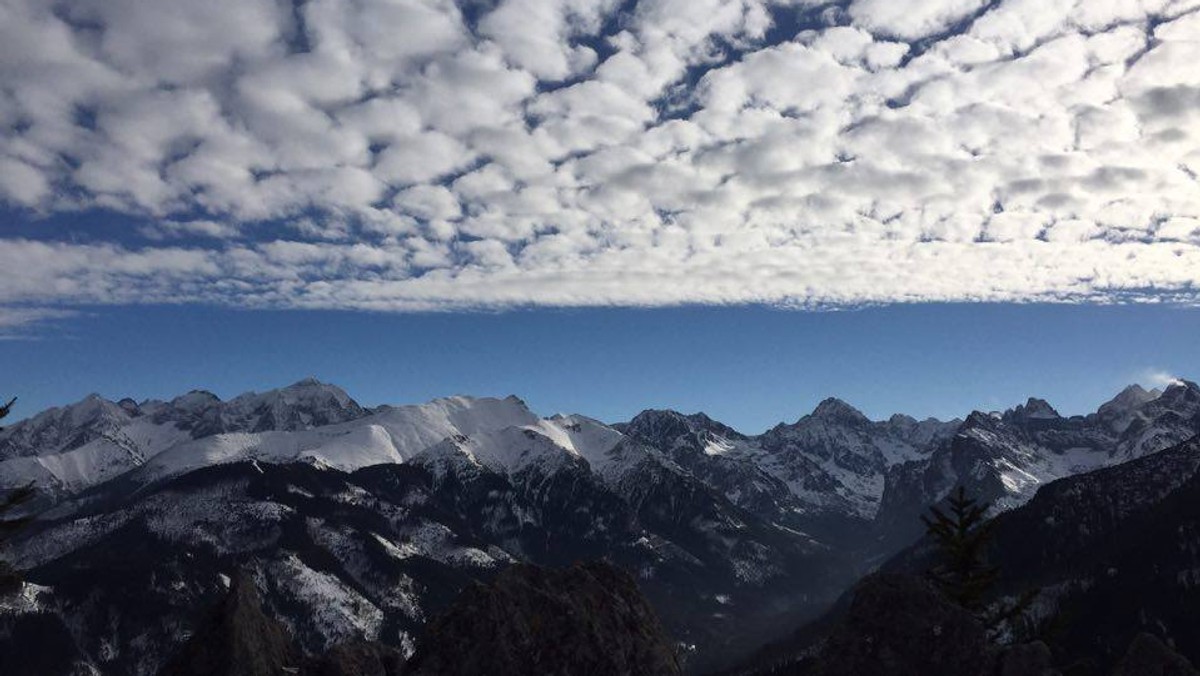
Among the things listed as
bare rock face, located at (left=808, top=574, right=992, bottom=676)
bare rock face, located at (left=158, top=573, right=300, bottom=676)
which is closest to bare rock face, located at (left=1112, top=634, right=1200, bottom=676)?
bare rock face, located at (left=808, top=574, right=992, bottom=676)

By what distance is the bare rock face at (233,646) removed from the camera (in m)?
44.7

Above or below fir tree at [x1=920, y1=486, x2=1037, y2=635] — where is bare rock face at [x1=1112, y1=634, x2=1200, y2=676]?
below

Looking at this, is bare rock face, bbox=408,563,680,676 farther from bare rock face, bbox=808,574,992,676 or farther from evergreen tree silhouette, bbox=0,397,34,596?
evergreen tree silhouette, bbox=0,397,34,596

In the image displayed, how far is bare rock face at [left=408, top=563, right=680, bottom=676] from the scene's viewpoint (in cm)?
3634

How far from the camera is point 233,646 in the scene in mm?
44875

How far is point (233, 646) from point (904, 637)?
3501 cm

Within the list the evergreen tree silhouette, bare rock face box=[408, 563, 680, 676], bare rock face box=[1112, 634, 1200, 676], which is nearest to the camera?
bare rock face box=[1112, 634, 1200, 676]

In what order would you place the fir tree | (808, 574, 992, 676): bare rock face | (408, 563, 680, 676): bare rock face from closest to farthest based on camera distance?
(808, 574, 992, 676): bare rock face
(408, 563, 680, 676): bare rock face
the fir tree

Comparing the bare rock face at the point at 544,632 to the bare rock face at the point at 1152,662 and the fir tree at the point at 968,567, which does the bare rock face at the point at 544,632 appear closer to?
the fir tree at the point at 968,567

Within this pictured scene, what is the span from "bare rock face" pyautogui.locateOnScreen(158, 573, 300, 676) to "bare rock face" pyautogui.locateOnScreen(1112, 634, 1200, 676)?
38.8 meters

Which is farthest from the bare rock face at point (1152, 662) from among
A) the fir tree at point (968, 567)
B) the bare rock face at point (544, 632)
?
the bare rock face at point (544, 632)

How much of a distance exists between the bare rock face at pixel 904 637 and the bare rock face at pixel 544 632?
12031 mm

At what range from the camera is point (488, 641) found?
36.5 meters

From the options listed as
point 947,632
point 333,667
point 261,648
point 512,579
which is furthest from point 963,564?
point 261,648
